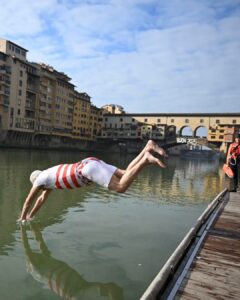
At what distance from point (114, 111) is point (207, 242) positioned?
395ft

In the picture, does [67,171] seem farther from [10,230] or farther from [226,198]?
[226,198]

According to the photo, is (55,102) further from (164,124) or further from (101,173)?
(101,173)

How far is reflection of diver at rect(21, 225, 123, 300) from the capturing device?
507cm

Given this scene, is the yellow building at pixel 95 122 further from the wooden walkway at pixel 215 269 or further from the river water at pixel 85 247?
the wooden walkway at pixel 215 269

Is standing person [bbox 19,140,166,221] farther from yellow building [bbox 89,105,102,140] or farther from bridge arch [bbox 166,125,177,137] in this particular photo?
bridge arch [bbox 166,125,177,137]

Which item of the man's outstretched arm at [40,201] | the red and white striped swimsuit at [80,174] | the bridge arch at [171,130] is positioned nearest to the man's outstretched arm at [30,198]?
the man's outstretched arm at [40,201]

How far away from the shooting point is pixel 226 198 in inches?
485

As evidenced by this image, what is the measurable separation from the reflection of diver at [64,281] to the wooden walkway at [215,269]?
1.19m

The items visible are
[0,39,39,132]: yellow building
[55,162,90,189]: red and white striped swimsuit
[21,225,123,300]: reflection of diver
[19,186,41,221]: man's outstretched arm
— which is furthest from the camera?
[0,39,39,132]: yellow building

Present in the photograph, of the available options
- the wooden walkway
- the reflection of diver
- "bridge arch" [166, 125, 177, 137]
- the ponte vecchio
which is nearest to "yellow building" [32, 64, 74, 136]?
the ponte vecchio

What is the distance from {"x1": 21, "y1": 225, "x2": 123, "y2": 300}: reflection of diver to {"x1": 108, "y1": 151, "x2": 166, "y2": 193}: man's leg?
175 cm

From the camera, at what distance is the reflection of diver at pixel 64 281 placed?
507 cm

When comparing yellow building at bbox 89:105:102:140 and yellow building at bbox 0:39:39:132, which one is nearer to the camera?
yellow building at bbox 0:39:39:132

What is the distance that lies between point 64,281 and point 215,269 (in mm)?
2330
